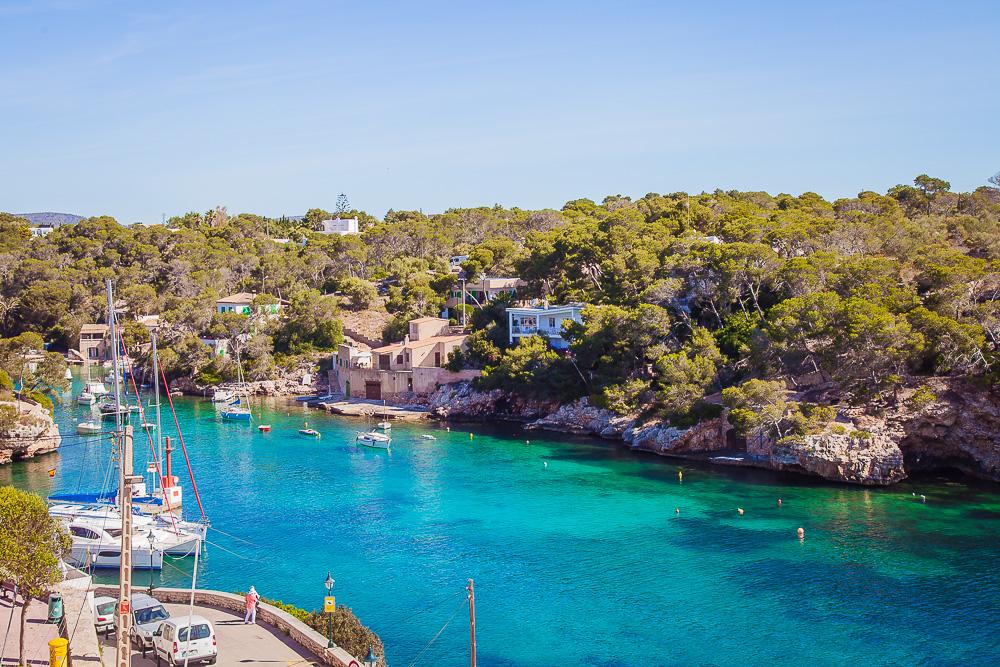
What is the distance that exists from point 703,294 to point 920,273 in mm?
12735

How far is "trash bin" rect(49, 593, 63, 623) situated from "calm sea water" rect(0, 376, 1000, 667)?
27.7 ft

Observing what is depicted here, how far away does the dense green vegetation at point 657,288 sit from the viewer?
46.2 m

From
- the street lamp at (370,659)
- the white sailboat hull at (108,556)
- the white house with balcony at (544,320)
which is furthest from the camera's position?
the white house with balcony at (544,320)

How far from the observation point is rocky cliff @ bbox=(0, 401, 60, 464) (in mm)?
49469

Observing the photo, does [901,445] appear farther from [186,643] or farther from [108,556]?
[108,556]

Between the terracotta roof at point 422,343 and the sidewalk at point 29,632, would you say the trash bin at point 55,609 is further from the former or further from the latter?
the terracotta roof at point 422,343

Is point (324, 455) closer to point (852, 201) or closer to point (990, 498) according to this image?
point (990, 498)

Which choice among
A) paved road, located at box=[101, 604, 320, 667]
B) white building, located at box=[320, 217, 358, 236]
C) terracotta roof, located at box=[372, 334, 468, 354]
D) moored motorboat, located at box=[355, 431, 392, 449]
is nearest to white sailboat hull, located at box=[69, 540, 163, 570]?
paved road, located at box=[101, 604, 320, 667]

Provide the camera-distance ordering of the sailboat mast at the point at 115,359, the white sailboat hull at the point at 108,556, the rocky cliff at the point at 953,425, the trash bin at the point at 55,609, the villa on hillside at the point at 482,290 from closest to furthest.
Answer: the trash bin at the point at 55,609 → the sailboat mast at the point at 115,359 → the white sailboat hull at the point at 108,556 → the rocky cliff at the point at 953,425 → the villa on hillside at the point at 482,290

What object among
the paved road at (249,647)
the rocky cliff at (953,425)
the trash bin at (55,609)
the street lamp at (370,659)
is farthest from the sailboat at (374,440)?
the street lamp at (370,659)

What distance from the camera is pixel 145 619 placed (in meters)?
22.3

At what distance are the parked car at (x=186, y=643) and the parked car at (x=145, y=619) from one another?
0.72 meters

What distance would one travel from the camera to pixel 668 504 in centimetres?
4075

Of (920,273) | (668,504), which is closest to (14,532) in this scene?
(668,504)
